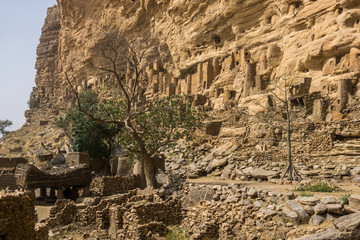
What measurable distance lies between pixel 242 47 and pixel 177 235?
3047 cm

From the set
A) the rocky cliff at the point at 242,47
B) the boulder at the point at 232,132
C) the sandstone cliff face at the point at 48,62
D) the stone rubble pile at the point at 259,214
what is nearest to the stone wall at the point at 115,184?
the stone rubble pile at the point at 259,214

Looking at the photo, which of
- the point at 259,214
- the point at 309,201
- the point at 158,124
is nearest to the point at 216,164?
the point at 158,124

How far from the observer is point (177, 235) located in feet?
25.1

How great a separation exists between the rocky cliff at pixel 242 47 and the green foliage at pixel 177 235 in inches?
494

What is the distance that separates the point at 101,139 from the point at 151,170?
402 inches

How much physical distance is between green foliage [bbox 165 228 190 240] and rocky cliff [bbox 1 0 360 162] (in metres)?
12.5

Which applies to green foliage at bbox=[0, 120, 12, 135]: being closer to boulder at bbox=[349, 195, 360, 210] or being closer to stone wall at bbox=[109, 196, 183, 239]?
stone wall at bbox=[109, 196, 183, 239]

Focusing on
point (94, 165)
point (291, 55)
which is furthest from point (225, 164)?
point (291, 55)

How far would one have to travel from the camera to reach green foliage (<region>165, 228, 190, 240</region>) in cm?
745

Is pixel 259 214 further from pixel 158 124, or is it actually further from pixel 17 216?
pixel 158 124

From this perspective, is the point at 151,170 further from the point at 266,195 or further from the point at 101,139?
the point at 101,139

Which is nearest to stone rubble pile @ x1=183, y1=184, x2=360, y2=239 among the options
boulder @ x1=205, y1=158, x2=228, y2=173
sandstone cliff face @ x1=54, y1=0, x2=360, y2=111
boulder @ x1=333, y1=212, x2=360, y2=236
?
boulder @ x1=333, y1=212, x2=360, y2=236

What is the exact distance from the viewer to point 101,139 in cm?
2219

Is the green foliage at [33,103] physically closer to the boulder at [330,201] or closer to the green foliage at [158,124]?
the green foliage at [158,124]
